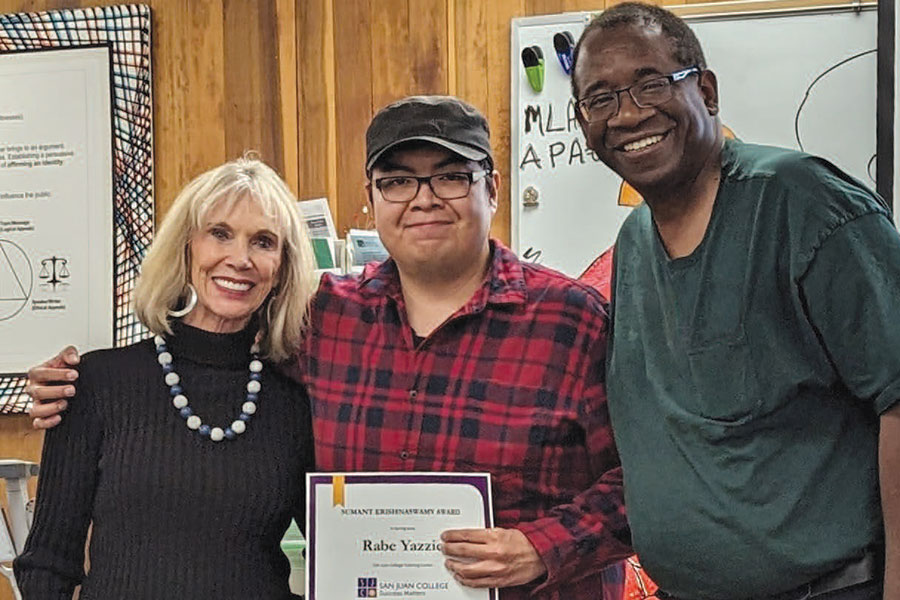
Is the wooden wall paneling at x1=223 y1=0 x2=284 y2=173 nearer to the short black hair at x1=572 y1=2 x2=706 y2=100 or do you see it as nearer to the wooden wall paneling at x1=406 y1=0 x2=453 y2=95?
the wooden wall paneling at x1=406 y1=0 x2=453 y2=95

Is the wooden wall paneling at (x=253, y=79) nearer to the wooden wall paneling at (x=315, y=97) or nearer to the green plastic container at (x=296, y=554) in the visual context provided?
the wooden wall paneling at (x=315, y=97)

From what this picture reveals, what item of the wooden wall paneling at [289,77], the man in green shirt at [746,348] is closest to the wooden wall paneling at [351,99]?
the wooden wall paneling at [289,77]

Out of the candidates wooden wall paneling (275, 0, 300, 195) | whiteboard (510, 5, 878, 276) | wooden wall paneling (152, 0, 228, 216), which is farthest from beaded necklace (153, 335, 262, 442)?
wooden wall paneling (152, 0, 228, 216)

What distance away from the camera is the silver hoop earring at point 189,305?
162 centimetres

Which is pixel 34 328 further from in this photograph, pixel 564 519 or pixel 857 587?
pixel 857 587

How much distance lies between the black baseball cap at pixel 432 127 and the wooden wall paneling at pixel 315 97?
129 cm

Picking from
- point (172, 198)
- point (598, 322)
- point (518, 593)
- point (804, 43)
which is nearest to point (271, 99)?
point (172, 198)

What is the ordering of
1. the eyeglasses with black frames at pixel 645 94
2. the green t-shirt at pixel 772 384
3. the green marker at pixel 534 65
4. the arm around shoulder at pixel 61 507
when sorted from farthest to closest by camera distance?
the green marker at pixel 534 65, the arm around shoulder at pixel 61 507, the eyeglasses with black frames at pixel 645 94, the green t-shirt at pixel 772 384

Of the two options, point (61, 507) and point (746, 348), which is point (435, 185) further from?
point (61, 507)

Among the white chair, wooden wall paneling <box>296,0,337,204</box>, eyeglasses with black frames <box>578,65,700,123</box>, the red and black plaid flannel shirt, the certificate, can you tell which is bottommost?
the white chair

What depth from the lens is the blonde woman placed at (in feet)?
4.83

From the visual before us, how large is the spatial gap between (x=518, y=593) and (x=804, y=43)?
1658 millimetres

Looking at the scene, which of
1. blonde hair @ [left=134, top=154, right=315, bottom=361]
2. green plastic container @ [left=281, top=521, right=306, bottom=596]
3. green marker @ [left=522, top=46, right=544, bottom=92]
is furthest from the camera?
green marker @ [left=522, top=46, right=544, bottom=92]

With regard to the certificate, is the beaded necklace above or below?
above
